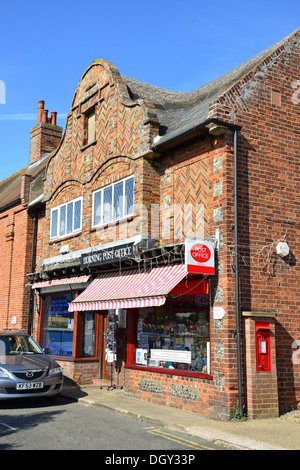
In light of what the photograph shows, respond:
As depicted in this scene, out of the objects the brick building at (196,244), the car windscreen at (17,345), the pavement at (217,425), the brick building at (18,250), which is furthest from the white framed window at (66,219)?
the pavement at (217,425)

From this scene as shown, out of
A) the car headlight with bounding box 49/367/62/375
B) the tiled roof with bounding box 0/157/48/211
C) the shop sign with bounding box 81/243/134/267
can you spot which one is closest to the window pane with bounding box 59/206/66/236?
the shop sign with bounding box 81/243/134/267

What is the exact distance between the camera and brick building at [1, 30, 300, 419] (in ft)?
31.1

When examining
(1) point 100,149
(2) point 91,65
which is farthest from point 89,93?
(1) point 100,149

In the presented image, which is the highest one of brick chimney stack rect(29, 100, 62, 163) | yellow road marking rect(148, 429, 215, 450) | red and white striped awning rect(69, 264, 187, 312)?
brick chimney stack rect(29, 100, 62, 163)

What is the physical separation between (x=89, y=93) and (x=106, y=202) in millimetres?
4100

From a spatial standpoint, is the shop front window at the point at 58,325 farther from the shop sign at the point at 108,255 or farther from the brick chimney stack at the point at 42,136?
the brick chimney stack at the point at 42,136

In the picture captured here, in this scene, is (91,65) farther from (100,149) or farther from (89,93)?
(100,149)

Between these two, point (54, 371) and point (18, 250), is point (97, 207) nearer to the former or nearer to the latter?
point (54, 371)

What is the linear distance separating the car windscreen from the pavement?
163 centimetres

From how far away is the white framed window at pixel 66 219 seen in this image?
15400 millimetres

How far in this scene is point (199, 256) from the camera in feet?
31.0

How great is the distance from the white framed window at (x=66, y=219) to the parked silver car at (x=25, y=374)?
4.91 m

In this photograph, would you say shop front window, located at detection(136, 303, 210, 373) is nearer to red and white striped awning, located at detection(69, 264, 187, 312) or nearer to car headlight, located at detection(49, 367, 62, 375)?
red and white striped awning, located at detection(69, 264, 187, 312)

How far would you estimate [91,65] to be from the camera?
15398 millimetres
